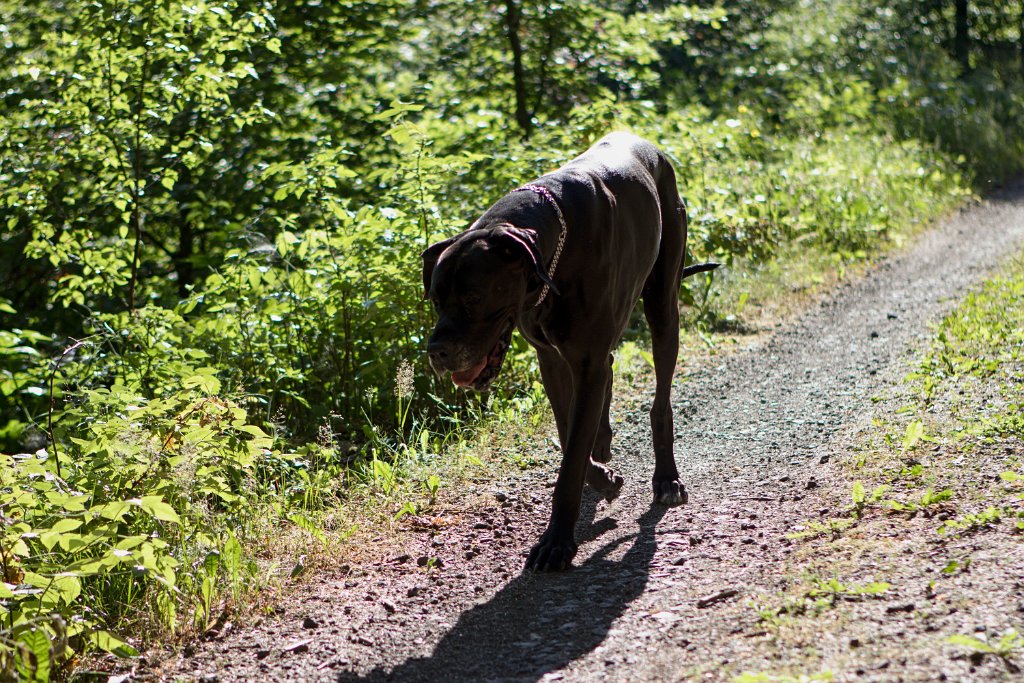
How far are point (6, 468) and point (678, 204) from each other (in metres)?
3.42

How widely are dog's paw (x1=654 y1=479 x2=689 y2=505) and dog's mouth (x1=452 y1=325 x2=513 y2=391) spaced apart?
51.5 inches

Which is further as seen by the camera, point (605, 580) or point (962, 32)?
point (962, 32)

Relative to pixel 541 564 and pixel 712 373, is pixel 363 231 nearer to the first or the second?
pixel 712 373

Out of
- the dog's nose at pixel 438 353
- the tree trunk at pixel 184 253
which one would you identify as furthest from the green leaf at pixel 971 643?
the tree trunk at pixel 184 253

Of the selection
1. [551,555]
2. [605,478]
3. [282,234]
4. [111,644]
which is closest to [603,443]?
[605,478]

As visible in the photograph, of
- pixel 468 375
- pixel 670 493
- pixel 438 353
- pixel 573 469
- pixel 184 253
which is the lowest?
pixel 184 253

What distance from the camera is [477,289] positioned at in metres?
4.06

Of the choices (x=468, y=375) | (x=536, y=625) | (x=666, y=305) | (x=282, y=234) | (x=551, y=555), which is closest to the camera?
(x=536, y=625)

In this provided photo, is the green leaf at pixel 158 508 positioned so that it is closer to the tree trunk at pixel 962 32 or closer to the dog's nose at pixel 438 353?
the dog's nose at pixel 438 353

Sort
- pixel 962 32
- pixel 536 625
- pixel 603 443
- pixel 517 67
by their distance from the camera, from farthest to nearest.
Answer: pixel 962 32, pixel 517 67, pixel 603 443, pixel 536 625

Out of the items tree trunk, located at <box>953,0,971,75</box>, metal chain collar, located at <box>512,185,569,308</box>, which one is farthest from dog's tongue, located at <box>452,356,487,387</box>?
tree trunk, located at <box>953,0,971,75</box>

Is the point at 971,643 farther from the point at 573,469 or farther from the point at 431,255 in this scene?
the point at 431,255

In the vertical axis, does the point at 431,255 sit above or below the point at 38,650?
above

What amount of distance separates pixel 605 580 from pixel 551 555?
0.24 metres
